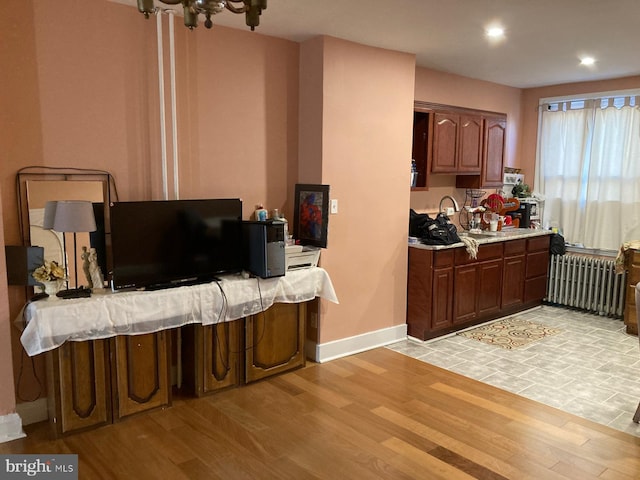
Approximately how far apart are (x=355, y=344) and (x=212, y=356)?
4.52 feet

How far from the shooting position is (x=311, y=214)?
3.98 metres

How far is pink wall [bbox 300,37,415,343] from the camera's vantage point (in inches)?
157

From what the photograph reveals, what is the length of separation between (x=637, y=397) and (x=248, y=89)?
3.58 m

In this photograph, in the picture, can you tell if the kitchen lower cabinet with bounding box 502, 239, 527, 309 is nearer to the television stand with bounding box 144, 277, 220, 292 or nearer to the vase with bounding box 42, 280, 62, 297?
the television stand with bounding box 144, 277, 220, 292

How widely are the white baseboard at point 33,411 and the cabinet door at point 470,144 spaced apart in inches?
163

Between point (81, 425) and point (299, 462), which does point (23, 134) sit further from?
point (299, 462)

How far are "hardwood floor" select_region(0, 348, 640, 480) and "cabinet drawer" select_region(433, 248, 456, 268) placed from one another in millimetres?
1184

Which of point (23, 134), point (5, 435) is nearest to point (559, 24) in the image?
point (23, 134)

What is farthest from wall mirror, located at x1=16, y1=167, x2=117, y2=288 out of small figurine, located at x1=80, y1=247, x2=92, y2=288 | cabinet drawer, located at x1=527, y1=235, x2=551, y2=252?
cabinet drawer, located at x1=527, y1=235, x2=551, y2=252

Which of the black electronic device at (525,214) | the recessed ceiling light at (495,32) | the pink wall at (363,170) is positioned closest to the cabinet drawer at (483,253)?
the pink wall at (363,170)

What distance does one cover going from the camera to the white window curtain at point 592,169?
5.45 meters

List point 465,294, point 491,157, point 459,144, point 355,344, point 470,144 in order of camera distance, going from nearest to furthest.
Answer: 1. point 355,344
2. point 465,294
3. point 459,144
4. point 470,144
5. point 491,157

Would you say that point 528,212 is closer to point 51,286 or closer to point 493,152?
point 493,152

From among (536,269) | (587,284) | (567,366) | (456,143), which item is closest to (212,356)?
(567,366)
